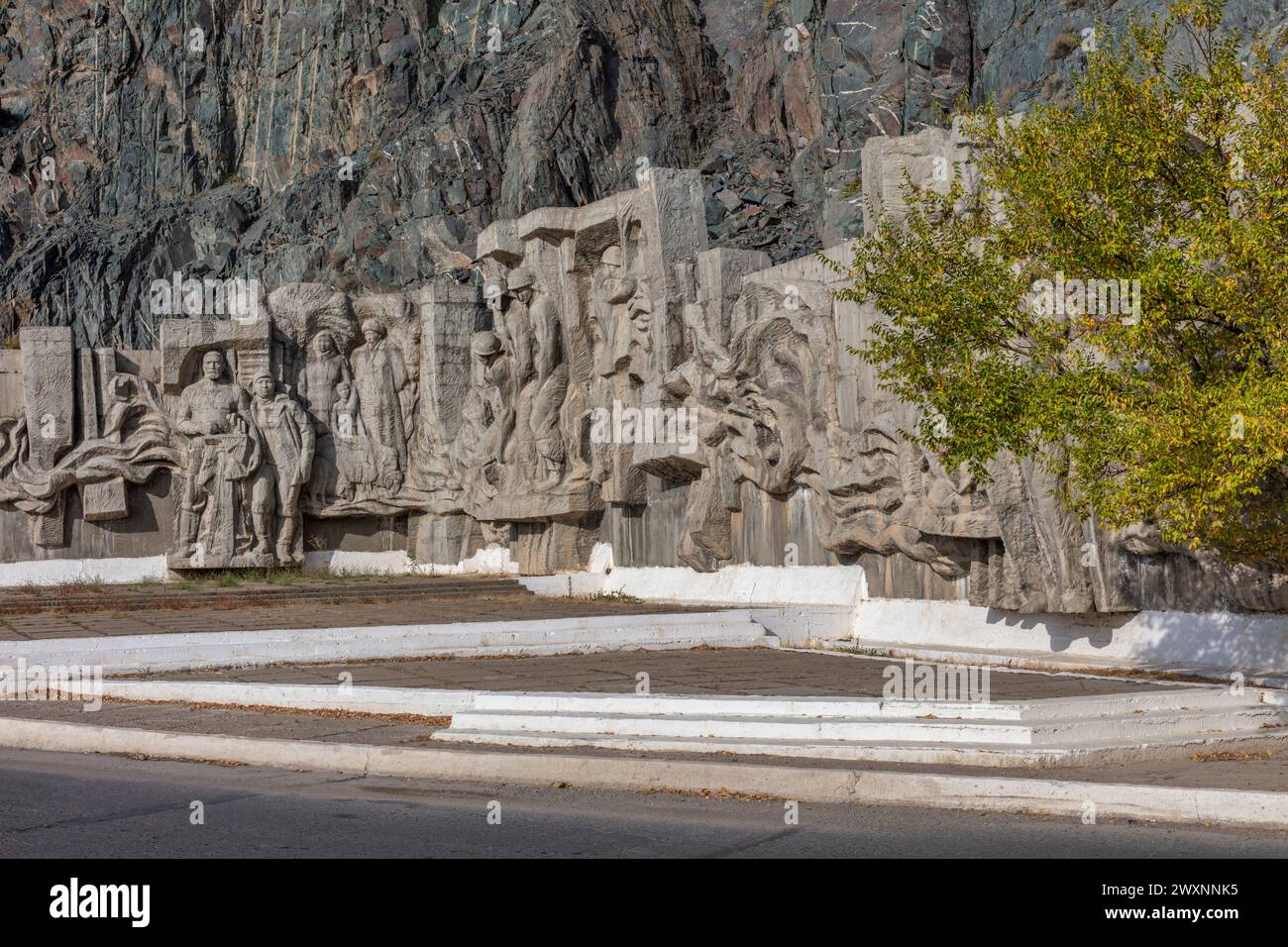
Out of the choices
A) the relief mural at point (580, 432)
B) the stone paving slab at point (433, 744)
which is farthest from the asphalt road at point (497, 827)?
the relief mural at point (580, 432)

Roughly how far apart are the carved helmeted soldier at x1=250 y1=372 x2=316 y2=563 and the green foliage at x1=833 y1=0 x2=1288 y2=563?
14.3 m

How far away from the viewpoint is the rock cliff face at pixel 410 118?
3894 cm

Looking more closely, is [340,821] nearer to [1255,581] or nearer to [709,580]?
[1255,581]

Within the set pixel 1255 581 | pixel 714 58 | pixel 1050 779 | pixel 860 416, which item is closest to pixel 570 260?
pixel 860 416

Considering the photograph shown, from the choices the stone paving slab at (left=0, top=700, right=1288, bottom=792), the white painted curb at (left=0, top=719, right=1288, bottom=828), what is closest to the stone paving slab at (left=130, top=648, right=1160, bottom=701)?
the stone paving slab at (left=0, top=700, right=1288, bottom=792)

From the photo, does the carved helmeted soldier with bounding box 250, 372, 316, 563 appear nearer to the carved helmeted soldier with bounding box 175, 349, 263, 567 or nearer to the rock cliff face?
the carved helmeted soldier with bounding box 175, 349, 263, 567

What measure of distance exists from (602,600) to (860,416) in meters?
5.43

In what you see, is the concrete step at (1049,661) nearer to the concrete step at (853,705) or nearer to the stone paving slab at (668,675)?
→ the stone paving slab at (668,675)

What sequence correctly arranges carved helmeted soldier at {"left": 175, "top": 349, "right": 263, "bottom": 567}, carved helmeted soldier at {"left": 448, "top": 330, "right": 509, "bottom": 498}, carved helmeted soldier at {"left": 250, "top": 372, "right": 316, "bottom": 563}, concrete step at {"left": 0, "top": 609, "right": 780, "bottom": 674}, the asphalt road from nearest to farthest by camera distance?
1. the asphalt road
2. concrete step at {"left": 0, "top": 609, "right": 780, "bottom": 674}
3. carved helmeted soldier at {"left": 448, "top": 330, "right": 509, "bottom": 498}
4. carved helmeted soldier at {"left": 175, "top": 349, "right": 263, "bottom": 567}
5. carved helmeted soldier at {"left": 250, "top": 372, "right": 316, "bottom": 563}

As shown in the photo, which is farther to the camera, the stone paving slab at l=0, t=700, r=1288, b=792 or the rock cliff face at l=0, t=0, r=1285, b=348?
the rock cliff face at l=0, t=0, r=1285, b=348

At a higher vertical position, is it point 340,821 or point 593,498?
point 593,498

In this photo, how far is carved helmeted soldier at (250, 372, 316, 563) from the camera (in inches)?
880

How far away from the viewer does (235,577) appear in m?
21.6

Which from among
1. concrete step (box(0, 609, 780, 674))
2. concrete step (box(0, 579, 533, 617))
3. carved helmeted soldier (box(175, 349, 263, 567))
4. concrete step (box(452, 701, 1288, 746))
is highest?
carved helmeted soldier (box(175, 349, 263, 567))
